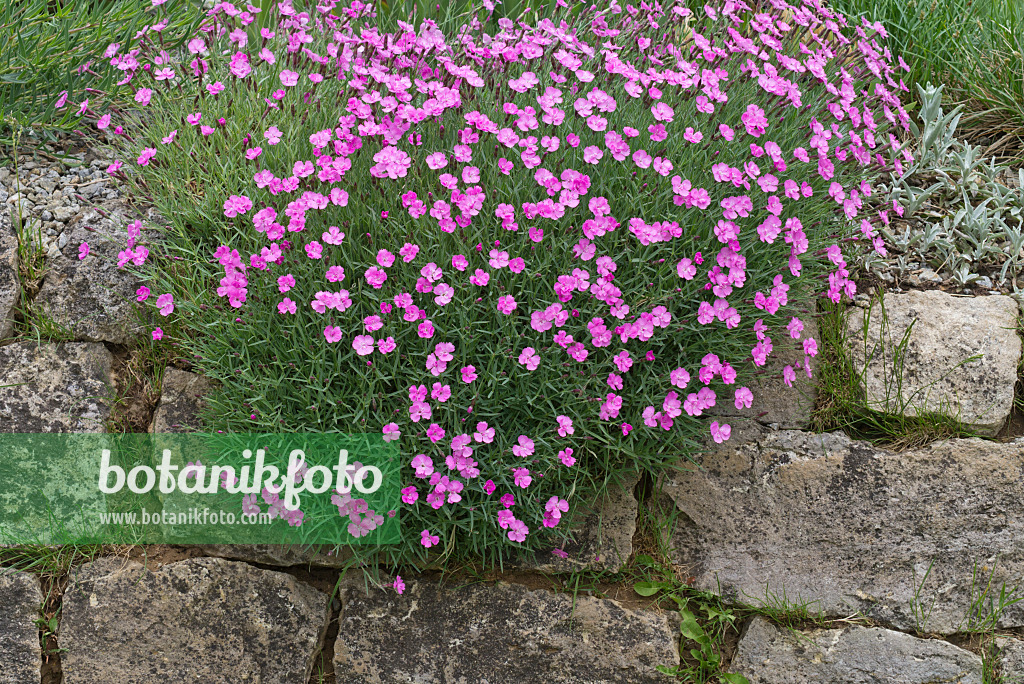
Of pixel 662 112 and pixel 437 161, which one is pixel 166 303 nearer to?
pixel 437 161

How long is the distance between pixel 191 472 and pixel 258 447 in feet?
1.09

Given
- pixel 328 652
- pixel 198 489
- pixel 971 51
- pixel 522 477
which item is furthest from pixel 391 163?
pixel 971 51

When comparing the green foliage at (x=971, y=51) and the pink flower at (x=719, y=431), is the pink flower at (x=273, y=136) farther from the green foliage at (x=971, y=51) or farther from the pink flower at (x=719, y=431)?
the green foliage at (x=971, y=51)

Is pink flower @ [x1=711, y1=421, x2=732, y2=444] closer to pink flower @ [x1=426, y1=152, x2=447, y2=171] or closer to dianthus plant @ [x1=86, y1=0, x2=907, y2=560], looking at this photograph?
dianthus plant @ [x1=86, y1=0, x2=907, y2=560]

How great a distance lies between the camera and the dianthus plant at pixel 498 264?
2359mm

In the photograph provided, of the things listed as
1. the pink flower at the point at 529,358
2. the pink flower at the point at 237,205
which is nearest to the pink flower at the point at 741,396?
the pink flower at the point at 529,358

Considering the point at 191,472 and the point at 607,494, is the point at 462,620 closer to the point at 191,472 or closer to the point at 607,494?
the point at 607,494

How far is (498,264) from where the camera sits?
7.66 feet

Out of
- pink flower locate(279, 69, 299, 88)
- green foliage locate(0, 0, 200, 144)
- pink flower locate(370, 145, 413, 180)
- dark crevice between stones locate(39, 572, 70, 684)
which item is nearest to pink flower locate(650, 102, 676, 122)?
pink flower locate(370, 145, 413, 180)

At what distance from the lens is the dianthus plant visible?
7.74 ft

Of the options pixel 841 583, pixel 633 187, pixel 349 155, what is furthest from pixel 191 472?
pixel 841 583

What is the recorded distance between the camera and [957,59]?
3.79 metres

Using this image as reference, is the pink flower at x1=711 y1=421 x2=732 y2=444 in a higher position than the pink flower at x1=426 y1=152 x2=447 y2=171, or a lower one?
lower

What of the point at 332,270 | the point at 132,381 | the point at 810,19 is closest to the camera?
the point at 332,270
